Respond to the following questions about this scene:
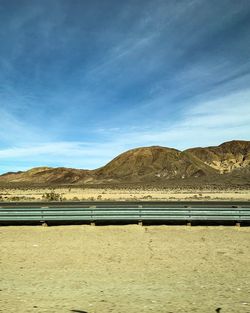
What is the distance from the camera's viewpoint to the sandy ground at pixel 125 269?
6895 millimetres

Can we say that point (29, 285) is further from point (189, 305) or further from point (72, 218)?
point (72, 218)

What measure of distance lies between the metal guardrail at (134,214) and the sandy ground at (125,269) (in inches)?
22.7

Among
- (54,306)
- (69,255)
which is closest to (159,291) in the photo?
(54,306)

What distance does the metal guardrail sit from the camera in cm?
1653

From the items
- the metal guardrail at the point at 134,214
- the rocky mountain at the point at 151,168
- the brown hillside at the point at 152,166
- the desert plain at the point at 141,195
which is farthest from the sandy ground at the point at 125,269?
the brown hillside at the point at 152,166

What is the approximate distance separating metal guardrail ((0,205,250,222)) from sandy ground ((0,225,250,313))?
577 mm

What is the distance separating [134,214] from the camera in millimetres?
16797

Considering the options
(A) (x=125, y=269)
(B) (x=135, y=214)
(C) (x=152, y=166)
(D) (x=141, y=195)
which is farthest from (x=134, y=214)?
(C) (x=152, y=166)

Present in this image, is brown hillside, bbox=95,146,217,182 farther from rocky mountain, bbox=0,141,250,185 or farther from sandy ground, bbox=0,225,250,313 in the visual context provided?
sandy ground, bbox=0,225,250,313

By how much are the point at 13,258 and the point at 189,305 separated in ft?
20.0

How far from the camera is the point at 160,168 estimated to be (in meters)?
172

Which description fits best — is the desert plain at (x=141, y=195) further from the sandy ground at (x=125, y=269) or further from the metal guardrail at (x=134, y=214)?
the sandy ground at (x=125, y=269)

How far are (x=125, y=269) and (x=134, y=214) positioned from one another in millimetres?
7080

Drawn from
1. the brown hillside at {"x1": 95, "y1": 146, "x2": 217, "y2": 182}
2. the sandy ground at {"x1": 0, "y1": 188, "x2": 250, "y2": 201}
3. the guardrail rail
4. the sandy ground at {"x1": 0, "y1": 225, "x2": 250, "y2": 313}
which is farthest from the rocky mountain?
the sandy ground at {"x1": 0, "y1": 225, "x2": 250, "y2": 313}
